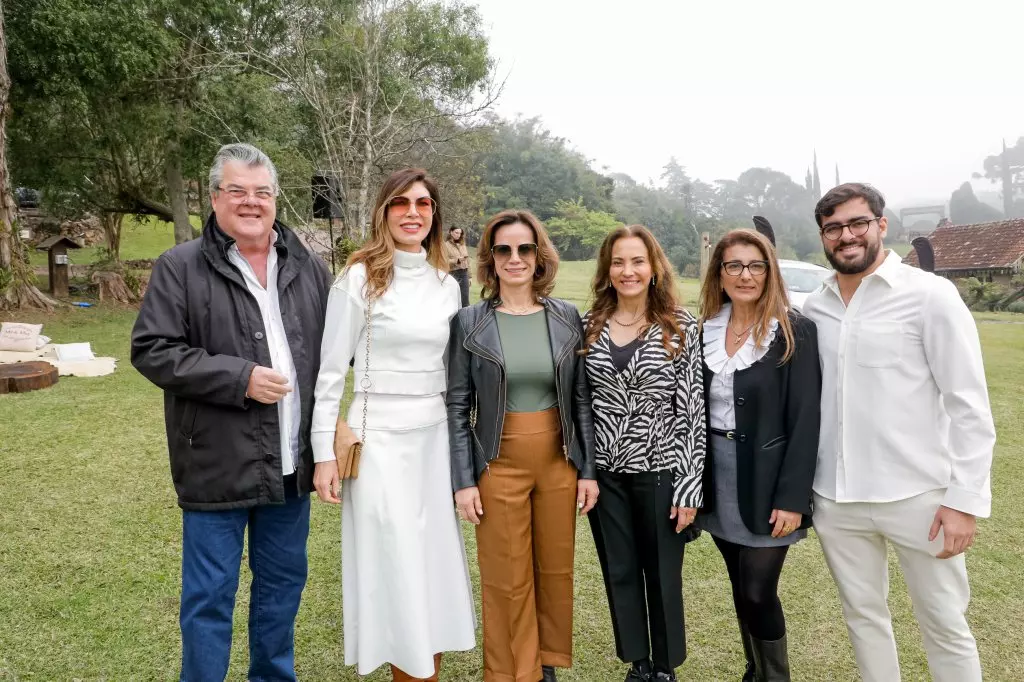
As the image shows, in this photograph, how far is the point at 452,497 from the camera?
253 cm

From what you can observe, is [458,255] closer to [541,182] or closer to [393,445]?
[393,445]

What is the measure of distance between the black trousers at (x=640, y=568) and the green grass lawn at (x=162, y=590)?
14.5 inches

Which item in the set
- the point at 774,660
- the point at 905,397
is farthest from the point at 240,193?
the point at 774,660

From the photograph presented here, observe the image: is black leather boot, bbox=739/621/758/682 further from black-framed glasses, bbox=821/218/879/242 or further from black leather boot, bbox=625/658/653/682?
black-framed glasses, bbox=821/218/879/242

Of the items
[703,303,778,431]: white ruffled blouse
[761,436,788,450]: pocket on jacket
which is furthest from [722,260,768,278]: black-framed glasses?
[761,436,788,450]: pocket on jacket

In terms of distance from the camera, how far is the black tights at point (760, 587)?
7.72ft

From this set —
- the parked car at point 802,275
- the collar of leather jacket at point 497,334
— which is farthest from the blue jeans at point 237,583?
the parked car at point 802,275

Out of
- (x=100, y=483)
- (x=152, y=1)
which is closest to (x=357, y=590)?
(x=100, y=483)

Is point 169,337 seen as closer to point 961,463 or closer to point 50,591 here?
point 50,591

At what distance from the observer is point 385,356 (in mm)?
2416

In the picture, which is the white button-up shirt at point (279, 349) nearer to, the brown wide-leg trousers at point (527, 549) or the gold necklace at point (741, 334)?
the brown wide-leg trousers at point (527, 549)

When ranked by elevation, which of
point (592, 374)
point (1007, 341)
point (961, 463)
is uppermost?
point (592, 374)

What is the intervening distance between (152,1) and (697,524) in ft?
50.1

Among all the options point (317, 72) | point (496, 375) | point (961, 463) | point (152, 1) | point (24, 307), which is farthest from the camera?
point (317, 72)
